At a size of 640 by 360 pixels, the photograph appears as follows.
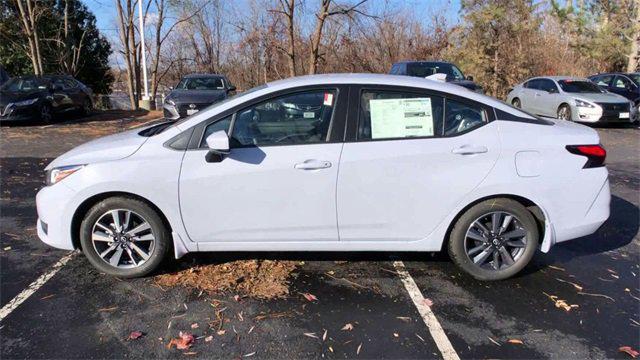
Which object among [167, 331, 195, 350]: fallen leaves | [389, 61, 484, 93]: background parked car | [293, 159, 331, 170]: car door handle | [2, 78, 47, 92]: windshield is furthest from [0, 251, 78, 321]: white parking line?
[2, 78, 47, 92]: windshield

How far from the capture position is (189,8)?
86.1ft

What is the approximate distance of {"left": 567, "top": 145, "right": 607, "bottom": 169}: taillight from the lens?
3.85 m

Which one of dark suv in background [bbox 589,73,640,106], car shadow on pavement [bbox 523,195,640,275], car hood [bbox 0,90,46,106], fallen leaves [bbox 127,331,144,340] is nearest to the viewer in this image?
A: fallen leaves [bbox 127,331,144,340]

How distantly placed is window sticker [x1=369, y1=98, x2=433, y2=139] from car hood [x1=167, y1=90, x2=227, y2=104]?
10030 millimetres

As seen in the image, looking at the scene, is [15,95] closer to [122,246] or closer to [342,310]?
[122,246]

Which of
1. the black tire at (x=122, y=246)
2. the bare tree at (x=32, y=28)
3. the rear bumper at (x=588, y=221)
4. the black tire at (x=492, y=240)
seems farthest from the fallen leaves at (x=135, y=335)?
the bare tree at (x=32, y=28)

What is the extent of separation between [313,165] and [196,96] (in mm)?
10374

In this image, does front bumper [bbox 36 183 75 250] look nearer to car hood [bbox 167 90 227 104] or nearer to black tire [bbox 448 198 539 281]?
black tire [bbox 448 198 539 281]

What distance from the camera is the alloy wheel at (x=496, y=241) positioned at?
154 inches

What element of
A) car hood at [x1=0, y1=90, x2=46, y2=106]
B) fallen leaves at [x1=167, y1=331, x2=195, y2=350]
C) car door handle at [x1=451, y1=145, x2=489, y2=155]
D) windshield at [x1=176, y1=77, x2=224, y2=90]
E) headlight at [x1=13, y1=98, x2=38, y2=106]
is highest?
windshield at [x1=176, y1=77, x2=224, y2=90]

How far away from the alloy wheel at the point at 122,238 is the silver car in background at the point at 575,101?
513 inches

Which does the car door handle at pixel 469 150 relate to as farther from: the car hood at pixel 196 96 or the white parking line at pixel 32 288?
the car hood at pixel 196 96

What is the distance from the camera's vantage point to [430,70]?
14.0 metres

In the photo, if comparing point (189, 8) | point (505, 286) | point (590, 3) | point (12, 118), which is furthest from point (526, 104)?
point (189, 8)
